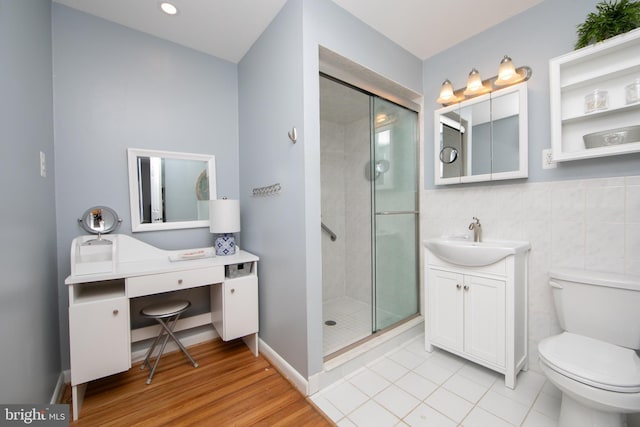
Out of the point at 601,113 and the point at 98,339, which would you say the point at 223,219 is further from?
the point at 601,113

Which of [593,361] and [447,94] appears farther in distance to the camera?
[447,94]

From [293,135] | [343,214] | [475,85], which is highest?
[475,85]

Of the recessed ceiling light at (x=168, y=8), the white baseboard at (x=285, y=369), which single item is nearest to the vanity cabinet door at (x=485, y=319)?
the white baseboard at (x=285, y=369)

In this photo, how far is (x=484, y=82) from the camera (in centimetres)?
197

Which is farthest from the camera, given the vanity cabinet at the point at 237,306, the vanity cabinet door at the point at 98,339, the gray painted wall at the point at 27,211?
the vanity cabinet at the point at 237,306

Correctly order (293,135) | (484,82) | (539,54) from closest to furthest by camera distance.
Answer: (293,135), (539,54), (484,82)

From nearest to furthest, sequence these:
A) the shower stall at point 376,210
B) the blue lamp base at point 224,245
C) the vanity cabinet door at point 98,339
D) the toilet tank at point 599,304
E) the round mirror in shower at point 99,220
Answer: the toilet tank at point 599,304 < the vanity cabinet door at point 98,339 < the round mirror in shower at point 99,220 < the blue lamp base at point 224,245 < the shower stall at point 376,210

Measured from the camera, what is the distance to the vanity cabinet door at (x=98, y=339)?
137cm

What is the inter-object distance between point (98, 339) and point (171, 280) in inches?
18.1

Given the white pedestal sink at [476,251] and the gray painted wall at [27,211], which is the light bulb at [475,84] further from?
the gray painted wall at [27,211]

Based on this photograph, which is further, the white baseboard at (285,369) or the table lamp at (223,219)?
the table lamp at (223,219)

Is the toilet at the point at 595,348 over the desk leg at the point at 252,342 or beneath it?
over

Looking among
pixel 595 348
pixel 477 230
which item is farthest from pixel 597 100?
pixel 595 348

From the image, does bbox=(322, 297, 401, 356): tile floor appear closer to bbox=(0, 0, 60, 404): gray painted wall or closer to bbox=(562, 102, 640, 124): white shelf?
bbox=(0, 0, 60, 404): gray painted wall
